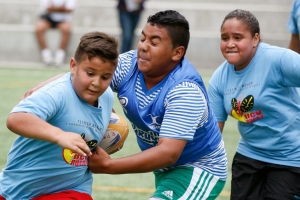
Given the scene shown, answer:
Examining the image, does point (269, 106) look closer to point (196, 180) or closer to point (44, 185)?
point (196, 180)

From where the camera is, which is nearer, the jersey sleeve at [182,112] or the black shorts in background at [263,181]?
the jersey sleeve at [182,112]

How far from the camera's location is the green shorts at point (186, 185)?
4.23 meters

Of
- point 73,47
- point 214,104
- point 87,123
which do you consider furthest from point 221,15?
point 87,123

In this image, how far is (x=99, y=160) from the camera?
3.88 metres

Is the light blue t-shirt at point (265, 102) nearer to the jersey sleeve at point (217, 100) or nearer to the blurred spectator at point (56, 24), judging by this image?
the jersey sleeve at point (217, 100)

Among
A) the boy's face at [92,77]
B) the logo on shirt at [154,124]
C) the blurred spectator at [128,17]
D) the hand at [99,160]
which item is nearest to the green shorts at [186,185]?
the logo on shirt at [154,124]

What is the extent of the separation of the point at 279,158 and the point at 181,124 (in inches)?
44.9

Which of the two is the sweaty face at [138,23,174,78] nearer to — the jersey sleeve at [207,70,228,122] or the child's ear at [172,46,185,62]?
the child's ear at [172,46,185,62]

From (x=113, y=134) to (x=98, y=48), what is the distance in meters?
0.69

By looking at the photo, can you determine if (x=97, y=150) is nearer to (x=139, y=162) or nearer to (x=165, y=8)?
(x=139, y=162)

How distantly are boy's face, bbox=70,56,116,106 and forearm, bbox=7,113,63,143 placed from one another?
1.34ft

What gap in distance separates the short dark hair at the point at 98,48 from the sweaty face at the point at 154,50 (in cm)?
22

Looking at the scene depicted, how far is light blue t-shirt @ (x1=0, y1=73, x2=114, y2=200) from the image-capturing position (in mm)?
3838

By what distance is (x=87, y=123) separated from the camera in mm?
3939
